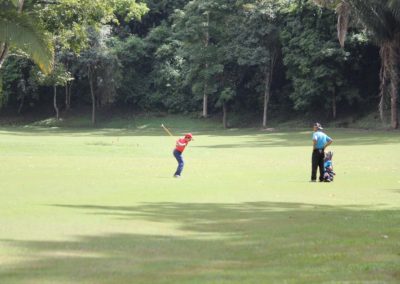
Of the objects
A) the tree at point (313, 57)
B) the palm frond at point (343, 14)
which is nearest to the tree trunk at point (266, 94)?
the tree at point (313, 57)

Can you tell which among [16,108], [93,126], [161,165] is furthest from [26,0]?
[16,108]

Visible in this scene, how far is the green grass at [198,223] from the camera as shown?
26.6ft

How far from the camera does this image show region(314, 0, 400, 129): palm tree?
2664 centimetres

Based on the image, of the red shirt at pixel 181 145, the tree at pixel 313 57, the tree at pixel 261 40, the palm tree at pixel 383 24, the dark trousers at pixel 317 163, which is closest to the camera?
the dark trousers at pixel 317 163

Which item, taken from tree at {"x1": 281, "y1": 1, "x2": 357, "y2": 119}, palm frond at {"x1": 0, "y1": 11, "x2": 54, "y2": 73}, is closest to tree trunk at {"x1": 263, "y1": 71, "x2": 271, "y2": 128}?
tree at {"x1": 281, "y1": 1, "x2": 357, "y2": 119}

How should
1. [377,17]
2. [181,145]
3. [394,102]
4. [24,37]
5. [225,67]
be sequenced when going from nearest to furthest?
[24,37] → [181,145] → [377,17] → [394,102] → [225,67]

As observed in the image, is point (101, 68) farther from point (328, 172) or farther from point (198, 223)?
point (198, 223)

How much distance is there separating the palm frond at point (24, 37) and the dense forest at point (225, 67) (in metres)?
24.2

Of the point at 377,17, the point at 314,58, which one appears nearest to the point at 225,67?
the point at 314,58

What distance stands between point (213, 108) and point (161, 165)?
150ft

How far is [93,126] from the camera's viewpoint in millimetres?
70250

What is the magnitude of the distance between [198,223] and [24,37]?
9201mm

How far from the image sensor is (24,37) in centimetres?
1875

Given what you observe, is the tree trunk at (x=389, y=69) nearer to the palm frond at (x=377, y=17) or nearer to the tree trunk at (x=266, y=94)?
the palm frond at (x=377, y=17)
